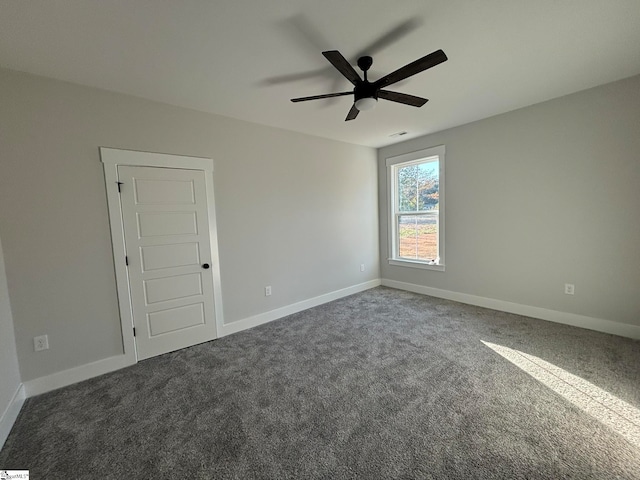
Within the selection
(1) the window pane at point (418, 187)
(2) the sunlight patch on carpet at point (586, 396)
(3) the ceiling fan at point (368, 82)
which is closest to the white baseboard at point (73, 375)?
(3) the ceiling fan at point (368, 82)

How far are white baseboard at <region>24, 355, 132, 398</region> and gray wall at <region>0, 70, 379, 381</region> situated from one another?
6 cm

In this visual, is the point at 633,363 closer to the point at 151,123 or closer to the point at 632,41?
the point at 632,41

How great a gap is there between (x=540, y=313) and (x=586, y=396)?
1595 mm

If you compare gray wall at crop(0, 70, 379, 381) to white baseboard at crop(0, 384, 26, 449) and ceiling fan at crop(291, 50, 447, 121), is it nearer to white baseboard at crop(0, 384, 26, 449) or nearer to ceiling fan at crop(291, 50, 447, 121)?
white baseboard at crop(0, 384, 26, 449)

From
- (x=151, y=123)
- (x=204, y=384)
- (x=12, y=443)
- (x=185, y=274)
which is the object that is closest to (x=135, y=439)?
(x=204, y=384)

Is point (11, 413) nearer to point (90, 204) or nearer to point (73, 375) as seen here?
point (73, 375)

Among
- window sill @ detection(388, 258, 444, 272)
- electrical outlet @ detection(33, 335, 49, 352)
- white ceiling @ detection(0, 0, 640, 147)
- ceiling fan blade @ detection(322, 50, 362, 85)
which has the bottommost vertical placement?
electrical outlet @ detection(33, 335, 49, 352)

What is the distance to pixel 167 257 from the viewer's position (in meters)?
2.71

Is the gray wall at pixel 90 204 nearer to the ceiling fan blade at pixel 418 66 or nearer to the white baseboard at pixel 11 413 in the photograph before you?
the white baseboard at pixel 11 413

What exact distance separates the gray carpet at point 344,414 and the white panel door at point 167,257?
0.87ft

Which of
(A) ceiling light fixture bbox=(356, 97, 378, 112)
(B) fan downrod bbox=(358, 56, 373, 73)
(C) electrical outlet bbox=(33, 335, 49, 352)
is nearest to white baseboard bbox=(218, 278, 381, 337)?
(C) electrical outlet bbox=(33, 335, 49, 352)

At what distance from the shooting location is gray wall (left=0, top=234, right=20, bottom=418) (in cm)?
175

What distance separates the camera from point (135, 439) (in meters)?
1.62

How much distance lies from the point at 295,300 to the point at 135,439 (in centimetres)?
230
